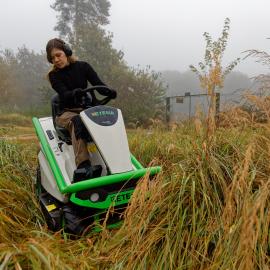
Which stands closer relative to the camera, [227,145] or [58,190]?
[227,145]

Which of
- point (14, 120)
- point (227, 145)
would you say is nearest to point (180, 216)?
point (227, 145)

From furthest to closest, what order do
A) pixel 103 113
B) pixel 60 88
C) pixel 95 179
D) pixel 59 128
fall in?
1. pixel 60 88
2. pixel 59 128
3. pixel 103 113
4. pixel 95 179

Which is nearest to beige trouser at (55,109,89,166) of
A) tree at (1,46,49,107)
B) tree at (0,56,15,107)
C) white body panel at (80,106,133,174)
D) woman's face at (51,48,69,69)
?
white body panel at (80,106,133,174)

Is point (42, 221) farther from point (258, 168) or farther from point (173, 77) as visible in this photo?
point (173, 77)

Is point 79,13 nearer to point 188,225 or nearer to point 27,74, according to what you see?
point 27,74

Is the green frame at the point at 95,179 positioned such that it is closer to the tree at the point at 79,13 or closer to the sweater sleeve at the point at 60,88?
the sweater sleeve at the point at 60,88

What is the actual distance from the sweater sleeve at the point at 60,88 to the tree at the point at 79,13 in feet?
98.8

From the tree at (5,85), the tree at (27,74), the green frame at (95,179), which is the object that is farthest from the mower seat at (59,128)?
the tree at (27,74)

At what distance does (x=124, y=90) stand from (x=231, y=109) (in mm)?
16989

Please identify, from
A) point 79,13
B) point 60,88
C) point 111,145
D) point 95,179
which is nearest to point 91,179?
point 95,179

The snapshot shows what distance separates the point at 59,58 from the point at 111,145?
3.60ft

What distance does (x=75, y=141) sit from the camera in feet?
9.37

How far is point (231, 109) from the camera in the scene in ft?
9.19

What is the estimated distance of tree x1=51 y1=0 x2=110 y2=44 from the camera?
32.5 metres
